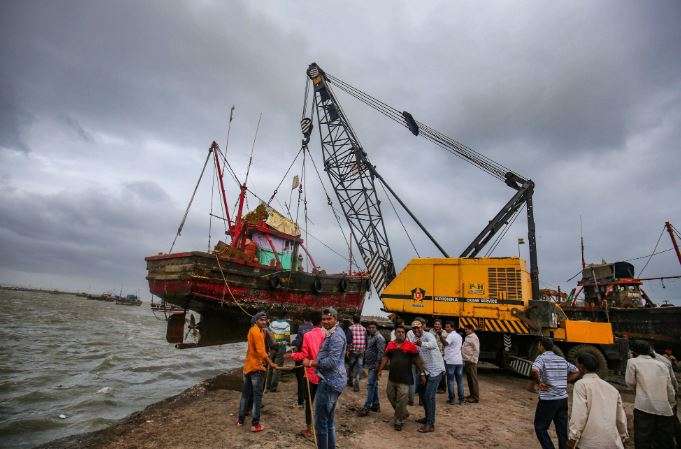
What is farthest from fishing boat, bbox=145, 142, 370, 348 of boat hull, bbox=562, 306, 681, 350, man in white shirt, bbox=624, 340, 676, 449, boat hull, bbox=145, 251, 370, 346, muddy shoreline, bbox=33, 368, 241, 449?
boat hull, bbox=562, 306, 681, 350

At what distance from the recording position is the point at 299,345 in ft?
23.6

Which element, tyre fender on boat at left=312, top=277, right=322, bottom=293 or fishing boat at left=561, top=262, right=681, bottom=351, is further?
tyre fender on boat at left=312, top=277, right=322, bottom=293

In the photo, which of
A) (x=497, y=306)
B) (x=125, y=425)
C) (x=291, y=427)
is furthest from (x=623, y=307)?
(x=125, y=425)

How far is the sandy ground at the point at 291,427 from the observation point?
5.08m

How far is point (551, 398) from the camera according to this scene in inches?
165

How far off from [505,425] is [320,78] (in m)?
19.5

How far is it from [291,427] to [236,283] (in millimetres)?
8064

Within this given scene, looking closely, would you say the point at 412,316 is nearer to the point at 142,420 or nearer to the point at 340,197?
the point at 142,420

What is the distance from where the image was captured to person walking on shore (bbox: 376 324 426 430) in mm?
5398

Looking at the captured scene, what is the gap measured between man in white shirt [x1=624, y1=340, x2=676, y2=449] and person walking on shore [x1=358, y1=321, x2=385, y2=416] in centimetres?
386

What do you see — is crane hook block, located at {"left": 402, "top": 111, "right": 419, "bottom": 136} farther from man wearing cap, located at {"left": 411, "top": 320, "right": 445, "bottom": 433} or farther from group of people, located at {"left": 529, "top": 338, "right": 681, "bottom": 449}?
group of people, located at {"left": 529, "top": 338, "right": 681, "bottom": 449}

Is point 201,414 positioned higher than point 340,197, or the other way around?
point 340,197

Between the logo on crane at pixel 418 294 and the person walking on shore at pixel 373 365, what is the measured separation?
14.9 feet

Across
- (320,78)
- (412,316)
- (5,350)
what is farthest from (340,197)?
(5,350)
